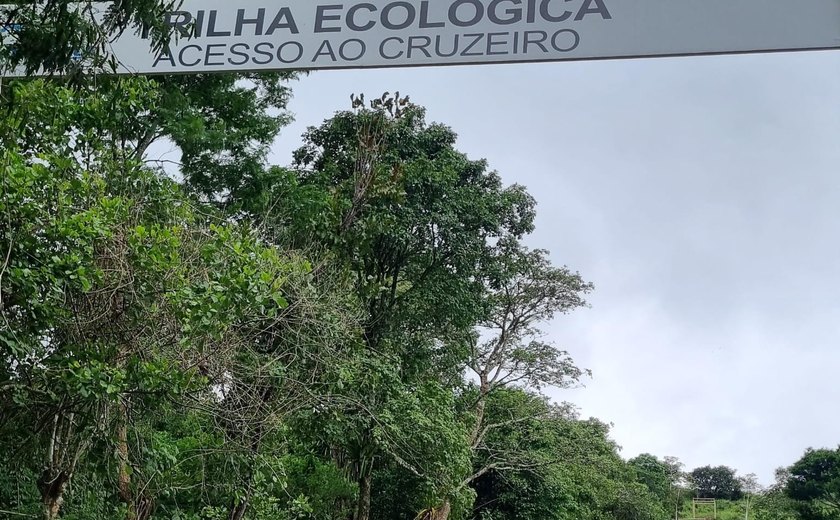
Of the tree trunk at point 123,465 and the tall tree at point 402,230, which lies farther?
the tall tree at point 402,230

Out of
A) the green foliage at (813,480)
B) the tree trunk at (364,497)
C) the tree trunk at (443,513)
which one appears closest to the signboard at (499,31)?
the tree trunk at (364,497)

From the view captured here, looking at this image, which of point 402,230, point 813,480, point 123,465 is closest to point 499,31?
point 123,465

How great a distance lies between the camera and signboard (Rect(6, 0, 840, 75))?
6.25 feet

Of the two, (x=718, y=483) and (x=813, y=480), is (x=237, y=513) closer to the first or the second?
(x=813, y=480)

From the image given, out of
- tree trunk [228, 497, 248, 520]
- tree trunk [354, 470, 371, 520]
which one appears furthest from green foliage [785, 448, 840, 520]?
tree trunk [228, 497, 248, 520]

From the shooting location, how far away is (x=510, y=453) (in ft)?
44.8

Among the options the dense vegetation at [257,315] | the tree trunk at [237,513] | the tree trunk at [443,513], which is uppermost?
the dense vegetation at [257,315]

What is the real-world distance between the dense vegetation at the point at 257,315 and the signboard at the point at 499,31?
0.36 meters

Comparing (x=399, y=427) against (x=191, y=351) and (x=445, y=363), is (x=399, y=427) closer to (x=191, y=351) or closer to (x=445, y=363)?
(x=445, y=363)

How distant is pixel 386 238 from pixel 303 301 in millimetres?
4310

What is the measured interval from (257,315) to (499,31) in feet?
9.31

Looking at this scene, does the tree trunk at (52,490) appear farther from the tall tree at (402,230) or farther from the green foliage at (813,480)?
the green foliage at (813,480)

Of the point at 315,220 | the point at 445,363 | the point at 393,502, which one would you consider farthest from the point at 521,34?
the point at 393,502

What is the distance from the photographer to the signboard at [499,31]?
6.25ft
